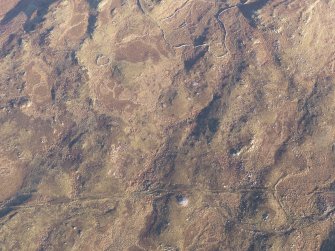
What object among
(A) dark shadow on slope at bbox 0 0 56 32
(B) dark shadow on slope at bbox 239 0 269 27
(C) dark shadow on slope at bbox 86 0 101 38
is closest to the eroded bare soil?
(C) dark shadow on slope at bbox 86 0 101 38

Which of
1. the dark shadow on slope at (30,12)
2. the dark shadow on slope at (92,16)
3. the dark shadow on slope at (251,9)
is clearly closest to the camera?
the dark shadow on slope at (251,9)

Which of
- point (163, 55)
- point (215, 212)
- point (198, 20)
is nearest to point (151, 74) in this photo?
point (163, 55)

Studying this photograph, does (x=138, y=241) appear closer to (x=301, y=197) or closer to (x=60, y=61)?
(x=301, y=197)

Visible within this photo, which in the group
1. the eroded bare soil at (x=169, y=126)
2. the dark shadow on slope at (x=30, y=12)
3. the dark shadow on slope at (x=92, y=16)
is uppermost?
the dark shadow on slope at (x=30, y=12)

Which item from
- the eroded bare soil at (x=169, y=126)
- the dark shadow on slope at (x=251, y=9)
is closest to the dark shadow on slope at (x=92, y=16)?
the eroded bare soil at (x=169, y=126)

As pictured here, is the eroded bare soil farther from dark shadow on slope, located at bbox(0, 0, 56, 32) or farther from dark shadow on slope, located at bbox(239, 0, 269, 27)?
dark shadow on slope, located at bbox(0, 0, 56, 32)

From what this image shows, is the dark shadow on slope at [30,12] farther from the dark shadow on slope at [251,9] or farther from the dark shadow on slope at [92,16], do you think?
the dark shadow on slope at [251,9]

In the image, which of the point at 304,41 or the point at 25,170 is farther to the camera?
the point at 304,41

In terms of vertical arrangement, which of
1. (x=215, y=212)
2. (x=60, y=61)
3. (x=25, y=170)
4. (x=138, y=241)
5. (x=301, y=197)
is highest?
(x=60, y=61)
